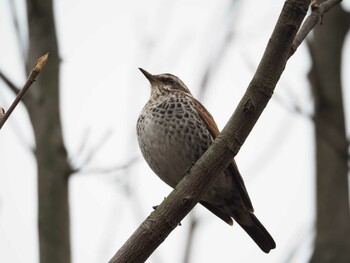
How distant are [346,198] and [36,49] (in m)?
3.06

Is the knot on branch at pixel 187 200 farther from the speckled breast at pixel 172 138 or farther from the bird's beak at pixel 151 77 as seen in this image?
the bird's beak at pixel 151 77

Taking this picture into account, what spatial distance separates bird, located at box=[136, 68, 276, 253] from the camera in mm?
5445

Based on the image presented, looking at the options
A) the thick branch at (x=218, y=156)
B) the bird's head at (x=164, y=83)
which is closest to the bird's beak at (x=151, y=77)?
the bird's head at (x=164, y=83)

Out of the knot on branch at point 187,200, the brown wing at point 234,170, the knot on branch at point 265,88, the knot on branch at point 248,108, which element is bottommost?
the knot on branch at point 187,200

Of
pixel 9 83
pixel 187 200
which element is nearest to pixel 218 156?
pixel 187 200

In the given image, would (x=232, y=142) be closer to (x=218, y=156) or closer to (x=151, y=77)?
(x=218, y=156)

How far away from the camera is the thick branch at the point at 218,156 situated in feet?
10.7

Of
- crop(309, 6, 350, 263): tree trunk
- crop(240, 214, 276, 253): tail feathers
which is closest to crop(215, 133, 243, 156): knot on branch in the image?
crop(240, 214, 276, 253): tail feathers

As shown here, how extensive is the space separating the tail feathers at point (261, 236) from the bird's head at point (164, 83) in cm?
155

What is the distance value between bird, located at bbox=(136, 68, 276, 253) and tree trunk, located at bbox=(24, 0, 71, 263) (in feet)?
2.99

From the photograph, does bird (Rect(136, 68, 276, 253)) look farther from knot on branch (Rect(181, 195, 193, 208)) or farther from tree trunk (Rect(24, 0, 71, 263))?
knot on branch (Rect(181, 195, 193, 208))

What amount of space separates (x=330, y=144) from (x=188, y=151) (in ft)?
4.62

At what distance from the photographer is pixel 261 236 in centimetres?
565

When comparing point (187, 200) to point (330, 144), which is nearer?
point (187, 200)
